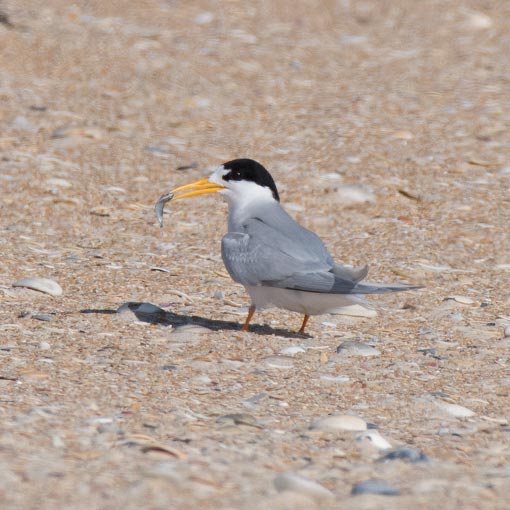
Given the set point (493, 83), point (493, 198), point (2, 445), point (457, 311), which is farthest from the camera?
point (493, 83)

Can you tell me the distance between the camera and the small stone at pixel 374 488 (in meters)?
3.56

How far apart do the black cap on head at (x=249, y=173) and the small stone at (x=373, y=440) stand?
2.09m

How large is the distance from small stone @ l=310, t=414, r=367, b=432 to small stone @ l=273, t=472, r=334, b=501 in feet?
2.11

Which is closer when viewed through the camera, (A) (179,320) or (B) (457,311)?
(A) (179,320)

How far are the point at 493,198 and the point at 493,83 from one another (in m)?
2.77

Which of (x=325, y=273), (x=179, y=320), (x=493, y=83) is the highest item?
(x=493, y=83)

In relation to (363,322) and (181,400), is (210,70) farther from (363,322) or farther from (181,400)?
(181,400)

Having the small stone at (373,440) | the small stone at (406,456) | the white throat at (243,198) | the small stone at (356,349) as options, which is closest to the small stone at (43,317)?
the white throat at (243,198)

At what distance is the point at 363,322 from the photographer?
600cm

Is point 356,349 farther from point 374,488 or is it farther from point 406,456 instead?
point 374,488

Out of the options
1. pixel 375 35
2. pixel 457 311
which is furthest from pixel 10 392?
pixel 375 35

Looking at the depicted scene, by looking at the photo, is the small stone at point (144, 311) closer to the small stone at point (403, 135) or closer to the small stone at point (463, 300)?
the small stone at point (463, 300)

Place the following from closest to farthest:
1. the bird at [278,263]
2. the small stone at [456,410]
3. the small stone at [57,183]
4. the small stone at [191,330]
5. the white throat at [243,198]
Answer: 1. the small stone at [456,410]
2. the bird at [278,263]
3. the small stone at [191,330]
4. the white throat at [243,198]
5. the small stone at [57,183]

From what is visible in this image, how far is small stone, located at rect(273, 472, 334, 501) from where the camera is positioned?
3.54 metres
